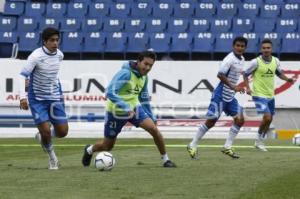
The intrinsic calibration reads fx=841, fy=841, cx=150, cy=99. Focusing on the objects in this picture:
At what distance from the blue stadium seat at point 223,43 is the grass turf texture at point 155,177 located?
38.5ft

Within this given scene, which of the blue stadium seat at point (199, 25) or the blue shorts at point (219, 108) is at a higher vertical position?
the blue stadium seat at point (199, 25)

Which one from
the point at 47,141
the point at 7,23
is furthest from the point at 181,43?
the point at 47,141

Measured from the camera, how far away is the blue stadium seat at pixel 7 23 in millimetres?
30016

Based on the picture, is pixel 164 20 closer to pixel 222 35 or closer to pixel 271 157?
pixel 222 35

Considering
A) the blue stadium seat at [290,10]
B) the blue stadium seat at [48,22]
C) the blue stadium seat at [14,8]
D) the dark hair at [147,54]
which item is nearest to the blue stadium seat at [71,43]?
the blue stadium seat at [48,22]

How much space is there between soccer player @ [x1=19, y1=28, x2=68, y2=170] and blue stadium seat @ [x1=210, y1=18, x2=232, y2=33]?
1633 cm

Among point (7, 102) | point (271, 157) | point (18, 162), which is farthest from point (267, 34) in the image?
point (18, 162)

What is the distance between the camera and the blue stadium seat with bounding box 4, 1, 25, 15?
102 ft

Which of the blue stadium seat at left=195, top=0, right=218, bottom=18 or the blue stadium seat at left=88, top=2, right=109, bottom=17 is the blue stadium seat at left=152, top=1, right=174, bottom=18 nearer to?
the blue stadium seat at left=195, top=0, right=218, bottom=18

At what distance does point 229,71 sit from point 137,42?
1308 cm

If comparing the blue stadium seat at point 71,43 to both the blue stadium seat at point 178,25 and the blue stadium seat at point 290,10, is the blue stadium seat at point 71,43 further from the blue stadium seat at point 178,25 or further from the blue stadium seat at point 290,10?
the blue stadium seat at point 290,10

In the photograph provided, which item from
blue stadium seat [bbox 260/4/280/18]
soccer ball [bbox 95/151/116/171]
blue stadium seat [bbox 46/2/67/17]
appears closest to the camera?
soccer ball [bbox 95/151/116/171]

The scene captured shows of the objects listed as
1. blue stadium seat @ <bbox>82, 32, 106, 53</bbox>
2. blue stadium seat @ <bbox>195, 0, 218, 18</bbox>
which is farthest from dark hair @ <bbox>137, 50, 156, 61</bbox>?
blue stadium seat @ <bbox>195, 0, 218, 18</bbox>

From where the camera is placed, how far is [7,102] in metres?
26.5
